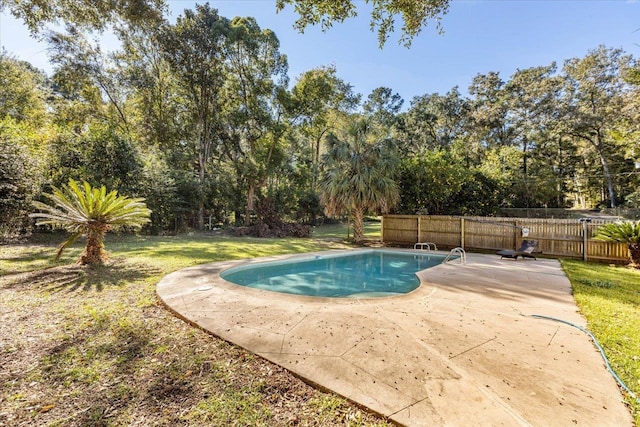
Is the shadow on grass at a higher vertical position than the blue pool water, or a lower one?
higher

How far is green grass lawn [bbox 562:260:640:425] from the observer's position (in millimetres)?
2727

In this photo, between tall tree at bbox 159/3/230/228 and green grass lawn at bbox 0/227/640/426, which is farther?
tall tree at bbox 159/3/230/228

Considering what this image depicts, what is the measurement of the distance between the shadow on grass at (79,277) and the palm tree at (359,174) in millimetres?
8016

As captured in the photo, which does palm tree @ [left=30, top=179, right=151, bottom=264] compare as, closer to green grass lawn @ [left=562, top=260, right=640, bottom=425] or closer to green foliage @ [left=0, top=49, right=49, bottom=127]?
green grass lawn @ [left=562, top=260, right=640, bottom=425]

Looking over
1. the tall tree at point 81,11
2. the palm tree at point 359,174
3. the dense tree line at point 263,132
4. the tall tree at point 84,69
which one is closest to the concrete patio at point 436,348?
the palm tree at point 359,174

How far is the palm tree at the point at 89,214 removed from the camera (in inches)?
263

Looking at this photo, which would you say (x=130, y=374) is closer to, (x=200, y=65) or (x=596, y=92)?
(x=200, y=65)

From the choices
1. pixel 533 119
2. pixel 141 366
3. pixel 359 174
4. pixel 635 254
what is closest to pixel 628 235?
pixel 635 254

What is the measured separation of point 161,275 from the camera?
6.46m

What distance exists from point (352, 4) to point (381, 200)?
8045mm

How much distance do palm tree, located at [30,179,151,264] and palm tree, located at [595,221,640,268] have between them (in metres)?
13.6

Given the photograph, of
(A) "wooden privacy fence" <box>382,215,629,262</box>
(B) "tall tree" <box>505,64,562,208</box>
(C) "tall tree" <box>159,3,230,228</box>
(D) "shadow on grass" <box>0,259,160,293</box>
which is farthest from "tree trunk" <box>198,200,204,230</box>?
(B) "tall tree" <box>505,64,562,208</box>

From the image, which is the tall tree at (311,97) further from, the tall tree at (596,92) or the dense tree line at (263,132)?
the tall tree at (596,92)

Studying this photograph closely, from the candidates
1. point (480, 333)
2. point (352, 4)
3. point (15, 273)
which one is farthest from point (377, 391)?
point (15, 273)
